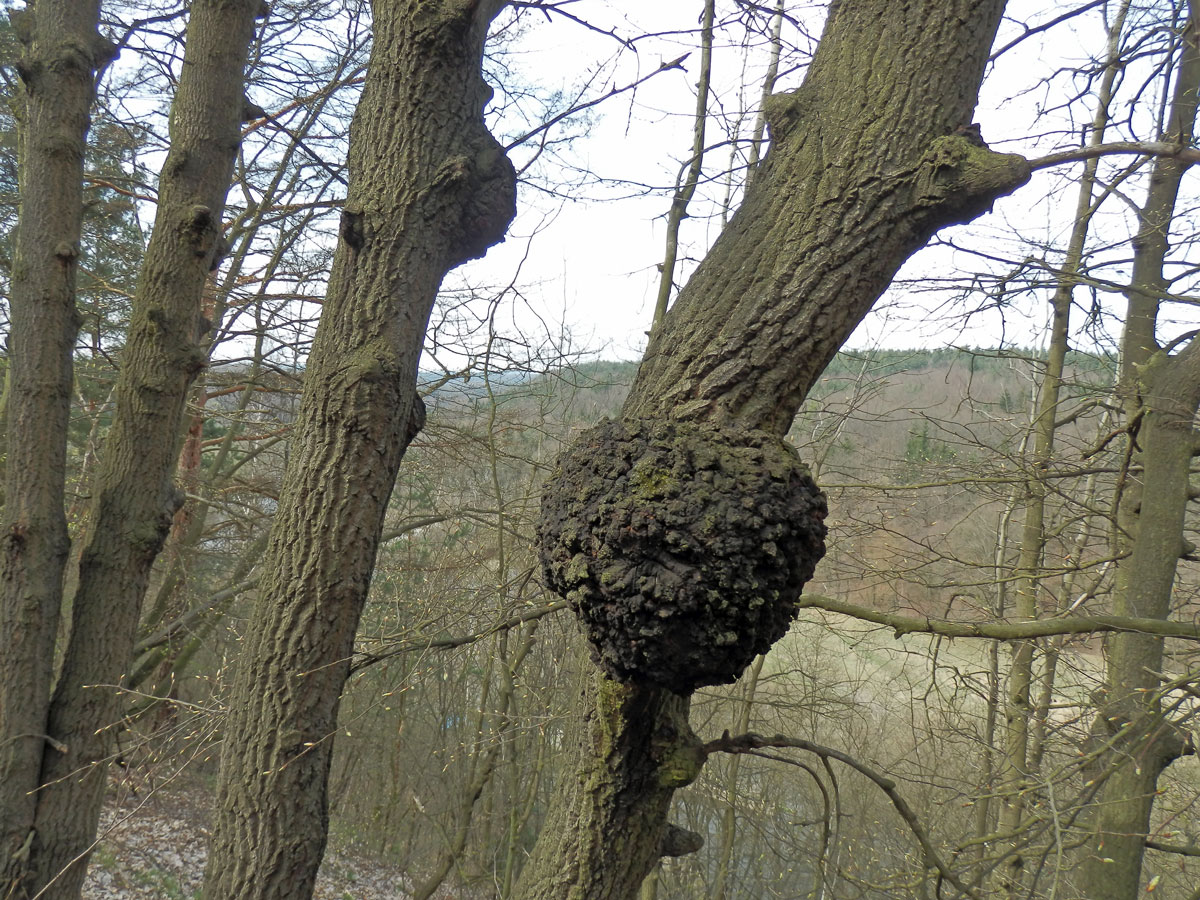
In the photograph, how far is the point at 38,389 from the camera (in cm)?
303

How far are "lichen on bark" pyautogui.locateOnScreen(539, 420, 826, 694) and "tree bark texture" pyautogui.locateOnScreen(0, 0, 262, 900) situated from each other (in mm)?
2247

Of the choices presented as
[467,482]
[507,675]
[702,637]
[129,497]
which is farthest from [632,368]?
[702,637]

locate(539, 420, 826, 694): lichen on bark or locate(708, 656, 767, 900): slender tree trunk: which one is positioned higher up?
locate(539, 420, 826, 694): lichen on bark

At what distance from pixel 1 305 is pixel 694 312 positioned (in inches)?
272

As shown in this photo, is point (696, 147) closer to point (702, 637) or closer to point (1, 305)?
point (702, 637)

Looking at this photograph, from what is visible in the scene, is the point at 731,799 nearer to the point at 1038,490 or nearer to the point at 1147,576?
the point at 1038,490

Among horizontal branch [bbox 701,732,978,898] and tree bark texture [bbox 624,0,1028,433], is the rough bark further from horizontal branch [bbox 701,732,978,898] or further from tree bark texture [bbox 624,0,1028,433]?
tree bark texture [bbox 624,0,1028,433]

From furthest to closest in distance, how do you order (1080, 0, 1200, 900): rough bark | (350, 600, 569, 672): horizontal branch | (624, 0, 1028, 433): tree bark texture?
1. (1080, 0, 1200, 900): rough bark
2. (350, 600, 569, 672): horizontal branch
3. (624, 0, 1028, 433): tree bark texture

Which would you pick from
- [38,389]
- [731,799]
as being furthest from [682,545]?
[731,799]

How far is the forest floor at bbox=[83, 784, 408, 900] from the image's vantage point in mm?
7324

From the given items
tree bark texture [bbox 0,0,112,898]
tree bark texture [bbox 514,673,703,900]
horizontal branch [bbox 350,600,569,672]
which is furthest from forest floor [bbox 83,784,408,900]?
tree bark texture [bbox 514,673,703,900]

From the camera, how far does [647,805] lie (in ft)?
5.88

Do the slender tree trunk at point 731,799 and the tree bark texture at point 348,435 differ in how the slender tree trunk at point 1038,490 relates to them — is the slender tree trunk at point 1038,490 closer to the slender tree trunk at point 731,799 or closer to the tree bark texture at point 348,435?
the slender tree trunk at point 731,799

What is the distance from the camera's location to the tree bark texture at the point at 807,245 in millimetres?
1609
